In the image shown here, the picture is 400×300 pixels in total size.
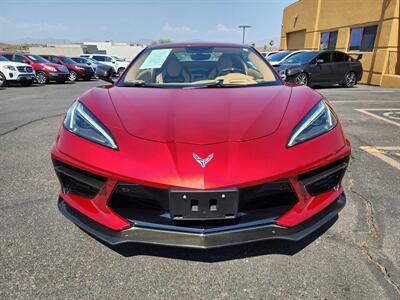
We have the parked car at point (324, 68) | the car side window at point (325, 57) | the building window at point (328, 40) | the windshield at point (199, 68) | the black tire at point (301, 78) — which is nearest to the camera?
the windshield at point (199, 68)

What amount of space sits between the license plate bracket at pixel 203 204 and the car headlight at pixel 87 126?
1.59 feet

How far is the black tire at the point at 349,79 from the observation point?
12.2m

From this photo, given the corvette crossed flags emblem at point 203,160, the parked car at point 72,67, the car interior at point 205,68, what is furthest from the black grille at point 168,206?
the parked car at point 72,67

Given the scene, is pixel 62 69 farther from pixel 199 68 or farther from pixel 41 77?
pixel 199 68

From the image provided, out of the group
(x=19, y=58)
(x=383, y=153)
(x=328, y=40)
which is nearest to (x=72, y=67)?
(x=19, y=58)

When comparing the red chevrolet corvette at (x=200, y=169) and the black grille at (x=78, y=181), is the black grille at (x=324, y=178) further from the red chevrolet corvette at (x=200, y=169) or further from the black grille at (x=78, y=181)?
the black grille at (x=78, y=181)

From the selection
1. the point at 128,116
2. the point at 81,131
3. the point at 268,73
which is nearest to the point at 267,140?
the point at 128,116

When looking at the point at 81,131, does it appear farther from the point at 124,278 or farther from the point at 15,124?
the point at 15,124

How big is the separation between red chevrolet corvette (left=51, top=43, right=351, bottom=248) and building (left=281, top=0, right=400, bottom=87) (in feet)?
44.7

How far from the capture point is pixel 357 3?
1538cm

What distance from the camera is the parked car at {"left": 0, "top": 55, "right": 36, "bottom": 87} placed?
12773mm

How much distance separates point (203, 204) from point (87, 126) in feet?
3.03

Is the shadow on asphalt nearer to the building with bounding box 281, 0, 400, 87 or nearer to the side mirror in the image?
the side mirror

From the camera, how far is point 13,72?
1287cm
